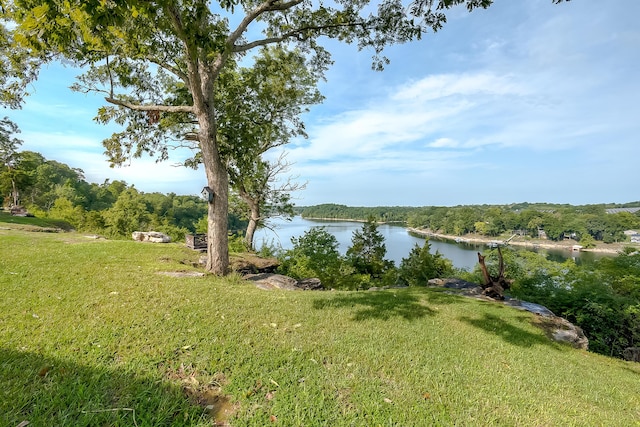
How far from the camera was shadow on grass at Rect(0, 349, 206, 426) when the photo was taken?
1.92m

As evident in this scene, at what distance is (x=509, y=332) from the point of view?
4836 millimetres

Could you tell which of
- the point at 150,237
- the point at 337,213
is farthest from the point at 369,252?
the point at 337,213

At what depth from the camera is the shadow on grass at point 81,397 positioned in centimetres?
192

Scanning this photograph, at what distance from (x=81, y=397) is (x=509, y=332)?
5507mm

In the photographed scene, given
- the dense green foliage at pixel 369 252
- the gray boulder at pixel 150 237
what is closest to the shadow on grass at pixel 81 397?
the dense green foliage at pixel 369 252

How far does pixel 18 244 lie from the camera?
26.3ft

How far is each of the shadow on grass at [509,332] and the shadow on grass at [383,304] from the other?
746 mm

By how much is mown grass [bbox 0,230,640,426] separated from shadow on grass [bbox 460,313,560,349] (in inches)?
1.6

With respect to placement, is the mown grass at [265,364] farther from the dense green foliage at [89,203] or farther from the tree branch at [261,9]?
the tree branch at [261,9]

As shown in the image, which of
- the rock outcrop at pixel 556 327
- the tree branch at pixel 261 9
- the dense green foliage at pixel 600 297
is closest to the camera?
the rock outcrop at pixel 556 327

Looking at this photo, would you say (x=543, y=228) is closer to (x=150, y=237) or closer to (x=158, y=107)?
(x=150, y=237)

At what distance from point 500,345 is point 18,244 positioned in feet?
37.2

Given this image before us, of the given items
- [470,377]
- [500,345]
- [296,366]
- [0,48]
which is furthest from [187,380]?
[0,48]


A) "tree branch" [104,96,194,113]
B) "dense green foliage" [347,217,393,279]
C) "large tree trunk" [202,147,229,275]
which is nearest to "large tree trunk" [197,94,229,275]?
"large tree trunk" [202,147,229,275]
